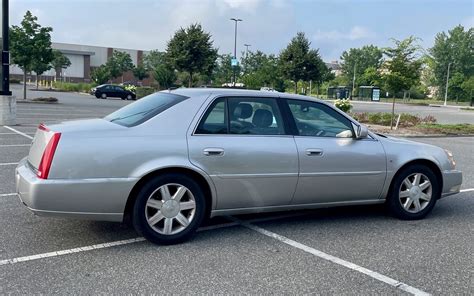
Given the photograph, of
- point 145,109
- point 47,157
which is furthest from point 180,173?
point 47,157

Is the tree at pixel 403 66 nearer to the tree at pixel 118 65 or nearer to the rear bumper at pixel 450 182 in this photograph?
the rear bumper at pixel 450 182

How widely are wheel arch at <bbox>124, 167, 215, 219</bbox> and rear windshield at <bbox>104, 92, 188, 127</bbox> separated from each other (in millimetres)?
556

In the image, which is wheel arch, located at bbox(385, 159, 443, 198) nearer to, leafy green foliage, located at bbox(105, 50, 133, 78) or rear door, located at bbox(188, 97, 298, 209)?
rear door, located at bbox(188, 97, 298, 209)

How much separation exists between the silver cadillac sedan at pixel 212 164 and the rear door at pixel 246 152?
1 centimetres

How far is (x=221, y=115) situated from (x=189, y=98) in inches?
14.6

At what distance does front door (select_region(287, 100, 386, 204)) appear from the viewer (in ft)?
16.1

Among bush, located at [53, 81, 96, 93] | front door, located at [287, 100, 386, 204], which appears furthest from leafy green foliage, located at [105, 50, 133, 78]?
front door, located at [287, 100, 386, 204]

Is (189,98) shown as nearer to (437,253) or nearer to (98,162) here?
(98,162)

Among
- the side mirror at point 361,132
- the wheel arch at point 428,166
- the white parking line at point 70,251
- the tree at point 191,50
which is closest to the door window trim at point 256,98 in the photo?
the side mirror at point 361,132

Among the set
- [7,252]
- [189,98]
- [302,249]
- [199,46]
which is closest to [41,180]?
[7,252]

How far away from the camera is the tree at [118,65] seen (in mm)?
69250

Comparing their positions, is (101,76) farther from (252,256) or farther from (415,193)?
(252,256)

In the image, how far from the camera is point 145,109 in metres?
4.82

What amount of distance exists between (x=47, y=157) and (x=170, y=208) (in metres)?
1.20
